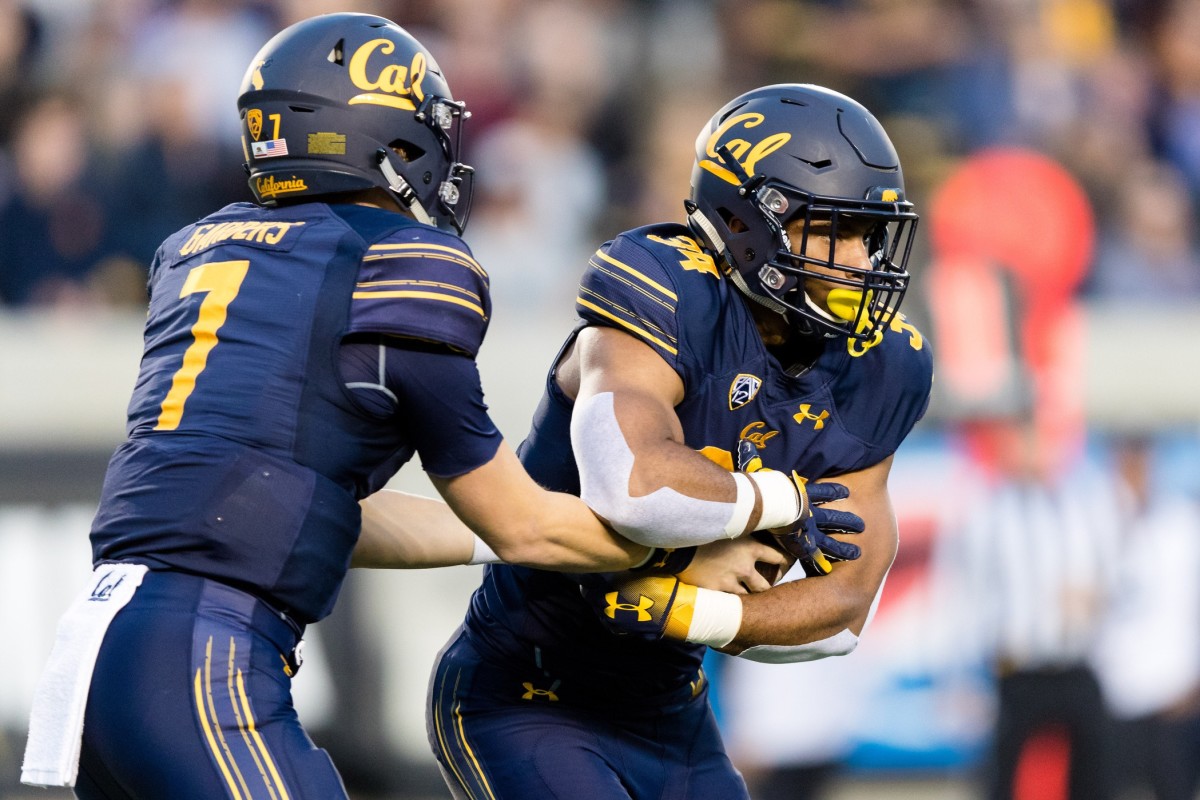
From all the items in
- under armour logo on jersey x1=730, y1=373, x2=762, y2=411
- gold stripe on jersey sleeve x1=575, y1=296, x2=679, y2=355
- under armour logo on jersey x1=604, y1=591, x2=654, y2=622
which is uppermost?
gold stripe on jersey sleeve x1=575, y1=296, x2=679, y2=355

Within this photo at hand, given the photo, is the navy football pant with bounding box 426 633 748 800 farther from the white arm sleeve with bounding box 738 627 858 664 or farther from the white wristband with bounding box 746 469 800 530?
the white wristband with bounding box 746 469 800 530

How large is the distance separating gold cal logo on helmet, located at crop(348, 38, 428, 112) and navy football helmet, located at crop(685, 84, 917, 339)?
0.76m

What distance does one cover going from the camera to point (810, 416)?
3.55 m

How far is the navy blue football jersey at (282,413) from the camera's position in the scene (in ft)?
9.34

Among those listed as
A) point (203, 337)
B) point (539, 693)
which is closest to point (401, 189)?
point (203, 337)

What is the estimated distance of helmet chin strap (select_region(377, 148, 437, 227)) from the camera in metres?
3.16

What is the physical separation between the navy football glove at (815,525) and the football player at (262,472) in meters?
0.53

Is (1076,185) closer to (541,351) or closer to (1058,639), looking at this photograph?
(1058,639)

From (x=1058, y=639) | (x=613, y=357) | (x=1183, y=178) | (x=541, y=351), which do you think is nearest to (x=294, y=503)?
(x=613, y=357)

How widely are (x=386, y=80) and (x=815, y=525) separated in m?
1.29

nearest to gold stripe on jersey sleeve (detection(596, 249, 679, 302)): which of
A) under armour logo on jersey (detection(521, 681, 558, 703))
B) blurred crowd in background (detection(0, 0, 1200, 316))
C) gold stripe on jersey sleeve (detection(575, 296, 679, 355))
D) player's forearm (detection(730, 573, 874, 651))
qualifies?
gold stripe on jersey sleeve (detection(575, 296, 679, 355))

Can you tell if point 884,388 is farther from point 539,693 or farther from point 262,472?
point 262,472

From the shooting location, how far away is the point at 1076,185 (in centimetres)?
759

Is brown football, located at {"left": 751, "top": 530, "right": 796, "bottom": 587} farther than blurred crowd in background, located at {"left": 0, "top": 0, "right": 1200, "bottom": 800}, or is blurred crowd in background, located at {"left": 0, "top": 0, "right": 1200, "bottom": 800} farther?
blurred crowd in background, located at {"left": 0, "top": 0, "right": 1200, "bottom": 800}
